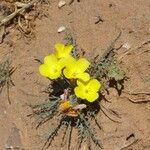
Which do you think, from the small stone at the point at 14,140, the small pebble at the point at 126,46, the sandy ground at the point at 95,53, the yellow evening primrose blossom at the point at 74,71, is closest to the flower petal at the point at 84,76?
the yellow evening primrose blossom at the point at 74,71

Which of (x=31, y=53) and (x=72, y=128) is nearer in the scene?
(x=72, y=128)

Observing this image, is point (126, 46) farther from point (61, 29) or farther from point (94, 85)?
point (61, 29)

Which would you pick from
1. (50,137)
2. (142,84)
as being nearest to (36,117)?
(50,137)

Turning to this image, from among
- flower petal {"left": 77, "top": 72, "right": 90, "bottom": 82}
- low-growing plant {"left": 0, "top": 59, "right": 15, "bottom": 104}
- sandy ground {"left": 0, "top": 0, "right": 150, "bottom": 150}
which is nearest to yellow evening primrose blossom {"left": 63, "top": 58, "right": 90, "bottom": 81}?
flower petal {"left": 77, "top": 72, "right": 90, "bottom": 82}

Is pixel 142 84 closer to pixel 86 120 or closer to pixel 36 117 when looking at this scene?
pixel 86 120

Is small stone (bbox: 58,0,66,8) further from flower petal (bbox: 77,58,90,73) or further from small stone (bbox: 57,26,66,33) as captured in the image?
flower petal (bbox: 77,58,90,73)

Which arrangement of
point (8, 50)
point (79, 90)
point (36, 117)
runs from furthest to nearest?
point (8, 50) → point (36, 117) → point (79, 90)
